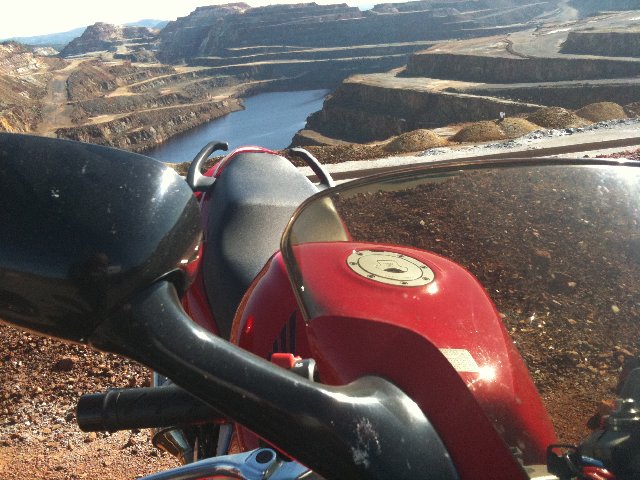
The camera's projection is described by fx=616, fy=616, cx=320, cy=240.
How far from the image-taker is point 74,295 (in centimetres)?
66

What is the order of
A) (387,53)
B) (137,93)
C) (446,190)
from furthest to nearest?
→ 1. (387,53)
2. (137,93)
3. (446,190)

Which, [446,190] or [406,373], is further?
[446,190]

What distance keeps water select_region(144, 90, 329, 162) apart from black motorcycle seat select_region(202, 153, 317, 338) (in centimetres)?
5172

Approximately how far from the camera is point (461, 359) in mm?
772

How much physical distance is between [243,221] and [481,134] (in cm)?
1368

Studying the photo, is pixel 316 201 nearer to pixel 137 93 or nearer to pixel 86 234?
pixel 86 234

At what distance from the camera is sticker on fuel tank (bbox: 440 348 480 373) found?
0.75m

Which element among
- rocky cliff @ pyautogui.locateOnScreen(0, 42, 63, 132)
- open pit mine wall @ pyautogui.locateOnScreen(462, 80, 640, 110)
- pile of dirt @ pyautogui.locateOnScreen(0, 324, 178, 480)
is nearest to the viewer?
pile of dirt @ pyautogui.locateOnScreen(0, 324, 178, 480)

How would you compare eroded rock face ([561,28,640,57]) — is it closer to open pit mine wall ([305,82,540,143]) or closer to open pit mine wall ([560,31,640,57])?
open pit mine wall ([560,31,640,57])

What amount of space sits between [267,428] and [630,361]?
0.49 m

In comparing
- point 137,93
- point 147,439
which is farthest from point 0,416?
point 137,93

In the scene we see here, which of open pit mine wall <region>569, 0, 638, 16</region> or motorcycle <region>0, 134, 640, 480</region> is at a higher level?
open pit mine wall <region>569, 0, 638, 16</region>

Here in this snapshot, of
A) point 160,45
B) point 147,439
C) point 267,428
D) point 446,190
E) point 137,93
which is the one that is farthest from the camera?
point 160,45

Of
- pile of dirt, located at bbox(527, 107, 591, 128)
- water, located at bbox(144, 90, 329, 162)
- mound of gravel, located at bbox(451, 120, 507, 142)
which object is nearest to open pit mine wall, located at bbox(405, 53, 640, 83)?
water, located at bbox(144, 90, 329, 162)
